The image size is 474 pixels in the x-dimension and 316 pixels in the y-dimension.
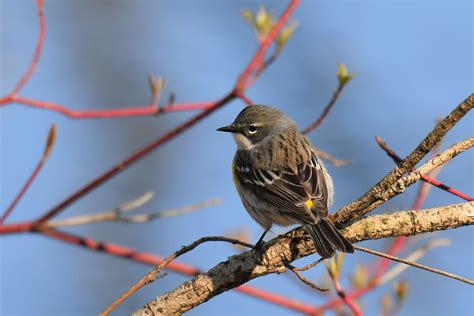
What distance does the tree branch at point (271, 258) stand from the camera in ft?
11.3

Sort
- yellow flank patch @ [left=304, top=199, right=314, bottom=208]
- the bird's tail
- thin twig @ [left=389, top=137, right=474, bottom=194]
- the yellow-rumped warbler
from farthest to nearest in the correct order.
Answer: the yellow-rumped warbler < yellow flank patch @ [left=304, top=199, right=314, bottom=208] < the bird's tail < thin twig @ [left=389, top=137, right=474, bottom=194]

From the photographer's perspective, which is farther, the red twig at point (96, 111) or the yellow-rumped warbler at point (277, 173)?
the yellow-rumped warbler at point (277, 173)

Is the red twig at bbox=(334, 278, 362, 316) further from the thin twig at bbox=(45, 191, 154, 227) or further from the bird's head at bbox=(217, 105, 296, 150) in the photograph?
the bird's head at bbox=(217, 105, 296, 150)

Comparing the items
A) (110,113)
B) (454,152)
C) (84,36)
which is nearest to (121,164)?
(110,113)

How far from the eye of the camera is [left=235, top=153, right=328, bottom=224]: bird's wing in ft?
16.8

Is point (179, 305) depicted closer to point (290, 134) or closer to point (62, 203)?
point (62, 203)

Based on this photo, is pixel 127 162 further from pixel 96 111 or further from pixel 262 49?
pixel 262 49

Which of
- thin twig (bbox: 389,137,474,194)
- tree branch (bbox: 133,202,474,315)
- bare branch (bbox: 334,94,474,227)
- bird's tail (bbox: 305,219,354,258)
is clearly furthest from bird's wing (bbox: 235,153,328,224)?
thin twig (bbox: 389,137,474,194)

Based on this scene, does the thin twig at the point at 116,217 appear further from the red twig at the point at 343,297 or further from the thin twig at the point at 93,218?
the red twig at the point at 343,297

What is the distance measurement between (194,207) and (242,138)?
8.21 feet

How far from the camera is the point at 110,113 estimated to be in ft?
13.9

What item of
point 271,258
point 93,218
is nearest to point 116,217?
point 93,218

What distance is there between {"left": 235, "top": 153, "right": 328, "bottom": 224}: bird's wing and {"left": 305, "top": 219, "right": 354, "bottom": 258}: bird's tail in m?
0.71

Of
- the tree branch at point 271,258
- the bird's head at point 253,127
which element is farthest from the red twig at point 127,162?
the bird's head at point 253,127
